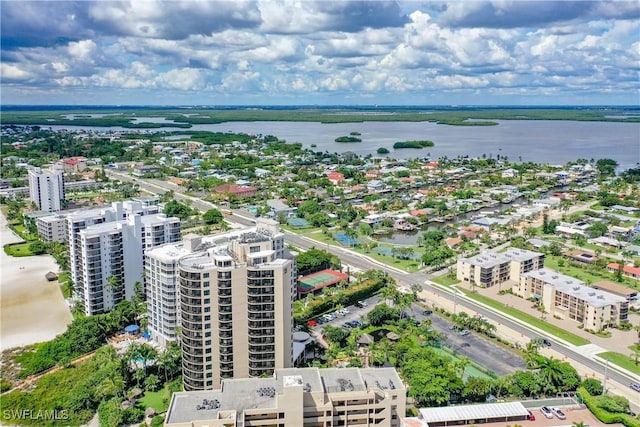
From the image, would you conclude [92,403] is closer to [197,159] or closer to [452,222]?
[452,222]

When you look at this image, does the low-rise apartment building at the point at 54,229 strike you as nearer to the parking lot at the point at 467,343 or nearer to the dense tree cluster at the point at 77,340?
the dense tree cluster at the point at 77,340

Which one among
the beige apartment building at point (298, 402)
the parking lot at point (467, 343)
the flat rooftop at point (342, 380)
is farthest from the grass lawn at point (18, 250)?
the flat rooftop at point (342, 380)

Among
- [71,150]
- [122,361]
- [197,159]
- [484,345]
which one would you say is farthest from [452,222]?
[71,150]

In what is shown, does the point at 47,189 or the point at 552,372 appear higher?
the point at 47,189

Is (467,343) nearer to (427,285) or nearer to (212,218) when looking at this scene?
(427,285)

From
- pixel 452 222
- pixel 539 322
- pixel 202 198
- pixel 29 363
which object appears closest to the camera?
pixel 29 363

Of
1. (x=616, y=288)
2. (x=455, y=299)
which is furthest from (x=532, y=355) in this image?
(x=616, y=288)

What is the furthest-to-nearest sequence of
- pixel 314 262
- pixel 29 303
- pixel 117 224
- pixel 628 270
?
pixel 628 270, pixel 314 262, pixel 29 303, pixel 117 224

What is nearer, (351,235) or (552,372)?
(552,372)
